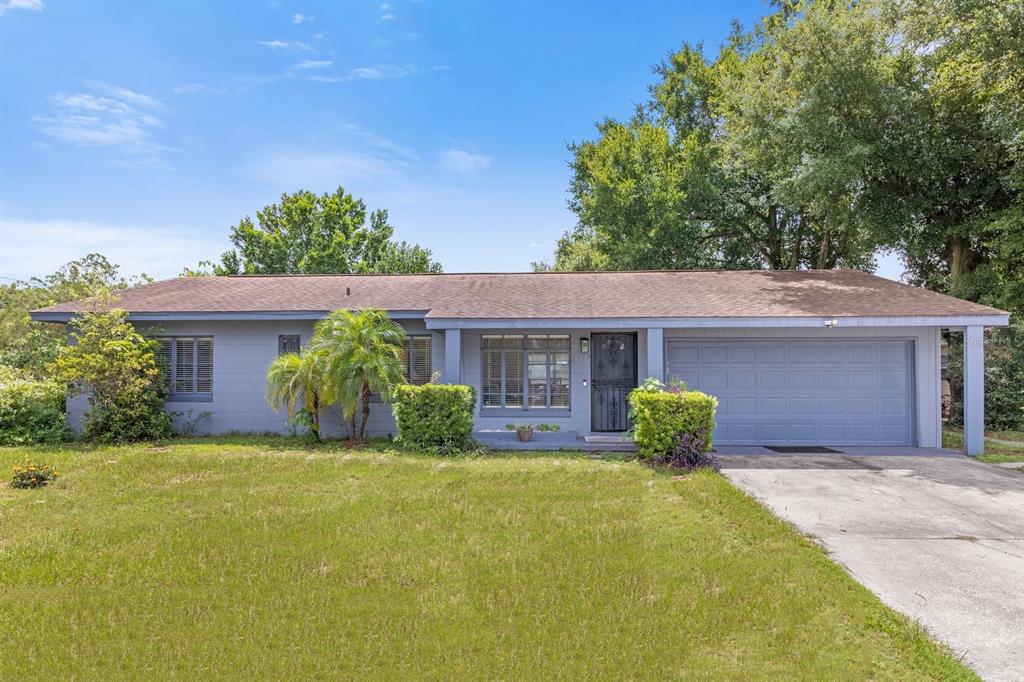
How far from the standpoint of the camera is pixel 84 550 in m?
4.82

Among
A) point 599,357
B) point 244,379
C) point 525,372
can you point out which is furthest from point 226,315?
point 599,357

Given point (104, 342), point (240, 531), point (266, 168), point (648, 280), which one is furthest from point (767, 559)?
point (266, 168)

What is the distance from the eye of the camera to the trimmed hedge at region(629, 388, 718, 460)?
8203 mm

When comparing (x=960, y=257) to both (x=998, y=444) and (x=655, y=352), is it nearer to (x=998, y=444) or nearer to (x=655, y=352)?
(x=998, y=444)

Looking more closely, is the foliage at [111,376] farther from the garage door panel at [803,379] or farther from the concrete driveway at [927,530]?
the garage door panel at [803,379]

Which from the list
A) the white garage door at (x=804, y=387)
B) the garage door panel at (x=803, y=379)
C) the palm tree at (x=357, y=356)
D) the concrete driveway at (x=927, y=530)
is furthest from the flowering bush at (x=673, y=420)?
the palm tree at (x=357, y=356)

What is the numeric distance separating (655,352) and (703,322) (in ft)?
3.41

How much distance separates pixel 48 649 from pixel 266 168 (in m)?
17.2

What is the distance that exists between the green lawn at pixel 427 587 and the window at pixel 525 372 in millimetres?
4023

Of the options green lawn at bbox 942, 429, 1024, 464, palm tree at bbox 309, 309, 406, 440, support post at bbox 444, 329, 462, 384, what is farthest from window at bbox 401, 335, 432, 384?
green lawn at bbox 942, 429, 1024, 464

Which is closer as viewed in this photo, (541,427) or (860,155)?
(541,427)

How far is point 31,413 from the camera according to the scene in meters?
10.5

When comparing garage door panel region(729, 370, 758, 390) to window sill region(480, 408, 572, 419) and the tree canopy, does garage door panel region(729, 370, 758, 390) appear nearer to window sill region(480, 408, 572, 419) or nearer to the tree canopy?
window sill region(480, 408, 572, 419)

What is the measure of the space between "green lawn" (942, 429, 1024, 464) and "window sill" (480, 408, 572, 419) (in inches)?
296
